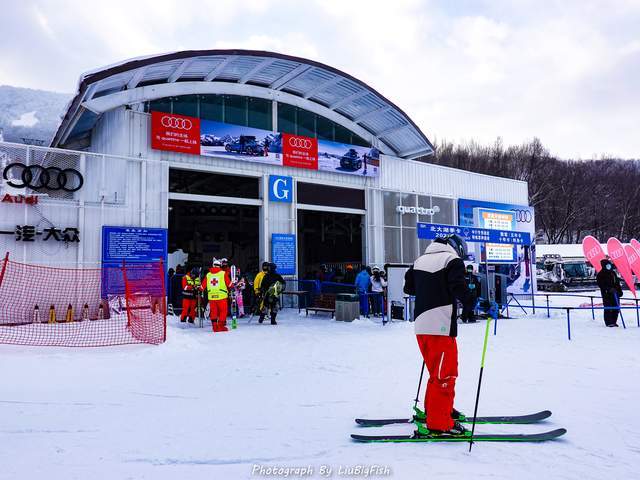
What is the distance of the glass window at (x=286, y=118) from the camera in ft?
51.3

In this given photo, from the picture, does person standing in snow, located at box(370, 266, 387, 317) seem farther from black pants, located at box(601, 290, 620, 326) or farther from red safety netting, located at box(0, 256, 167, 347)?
red safety netting, located at box(0, 256, 167, 347)

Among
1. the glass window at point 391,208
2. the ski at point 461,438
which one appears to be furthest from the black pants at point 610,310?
the ski at point 461,438

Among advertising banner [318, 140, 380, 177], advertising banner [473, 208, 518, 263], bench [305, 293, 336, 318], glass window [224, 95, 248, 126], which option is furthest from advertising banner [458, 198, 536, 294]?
glass window [224, 95, 248, 126]

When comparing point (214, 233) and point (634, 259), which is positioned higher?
point (214, 233)

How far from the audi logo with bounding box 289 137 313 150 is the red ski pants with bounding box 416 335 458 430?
1250 centimetres

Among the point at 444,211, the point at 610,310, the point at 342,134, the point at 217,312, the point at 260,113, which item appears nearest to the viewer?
the point at 217,312

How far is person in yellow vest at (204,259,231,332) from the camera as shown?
986 cm

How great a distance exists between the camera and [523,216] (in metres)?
22.8

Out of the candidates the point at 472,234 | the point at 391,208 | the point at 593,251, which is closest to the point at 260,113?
the point at 391,208

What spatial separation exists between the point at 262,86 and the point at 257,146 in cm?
225

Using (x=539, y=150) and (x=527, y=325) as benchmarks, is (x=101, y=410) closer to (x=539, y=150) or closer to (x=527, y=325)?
(x=527, y=325)

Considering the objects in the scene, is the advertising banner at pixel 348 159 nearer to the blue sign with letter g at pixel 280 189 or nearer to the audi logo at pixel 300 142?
the audi logo at pixel 300 142

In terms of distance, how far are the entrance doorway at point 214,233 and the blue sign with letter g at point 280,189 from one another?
7.84 m

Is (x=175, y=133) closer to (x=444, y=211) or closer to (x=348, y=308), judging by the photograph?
(x=348, y=308)
